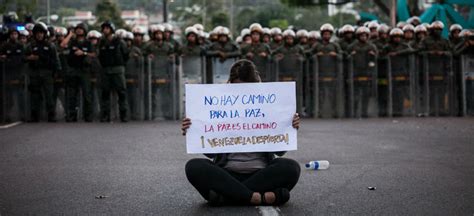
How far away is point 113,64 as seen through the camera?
70.6 feet

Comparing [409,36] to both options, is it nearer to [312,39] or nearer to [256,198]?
[312,39]

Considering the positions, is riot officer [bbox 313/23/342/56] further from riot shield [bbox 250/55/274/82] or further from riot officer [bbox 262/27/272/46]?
riot officer [bbox 262/27/272/46]

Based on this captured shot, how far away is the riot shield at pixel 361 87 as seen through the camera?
2344 cm

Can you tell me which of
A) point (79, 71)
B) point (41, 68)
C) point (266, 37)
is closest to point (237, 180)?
point (41, 68)

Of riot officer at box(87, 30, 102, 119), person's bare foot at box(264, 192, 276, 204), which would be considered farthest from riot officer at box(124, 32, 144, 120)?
person's bare foot at box(264, 192, 276, 204)

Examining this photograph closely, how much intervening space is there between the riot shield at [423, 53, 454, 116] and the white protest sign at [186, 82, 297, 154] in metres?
15.2

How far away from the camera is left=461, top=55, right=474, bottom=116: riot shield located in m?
23.3

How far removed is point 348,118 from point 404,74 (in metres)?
2.02

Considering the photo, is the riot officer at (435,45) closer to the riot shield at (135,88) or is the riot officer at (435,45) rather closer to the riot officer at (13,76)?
the riot shield at (135,88)

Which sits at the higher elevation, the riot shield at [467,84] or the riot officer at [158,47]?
the riot officer at [158,47]

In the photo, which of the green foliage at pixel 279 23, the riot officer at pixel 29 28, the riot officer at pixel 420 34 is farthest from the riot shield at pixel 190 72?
the green foliage at pixel 279 23

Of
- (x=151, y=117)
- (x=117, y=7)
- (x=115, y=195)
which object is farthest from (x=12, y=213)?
(x=117, y=7)

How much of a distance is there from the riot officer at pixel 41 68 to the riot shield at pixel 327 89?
21.6 ft

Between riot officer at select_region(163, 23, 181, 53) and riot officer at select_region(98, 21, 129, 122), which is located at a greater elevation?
riot officer at select_region(163, 23, 181, 53)
